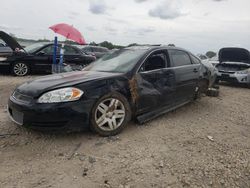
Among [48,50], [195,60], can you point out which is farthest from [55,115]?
[48,50]

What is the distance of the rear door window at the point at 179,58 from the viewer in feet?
16.9

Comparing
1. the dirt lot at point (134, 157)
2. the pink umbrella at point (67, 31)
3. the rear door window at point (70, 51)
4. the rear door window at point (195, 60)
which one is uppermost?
the pink umbrella at point (67, 31)

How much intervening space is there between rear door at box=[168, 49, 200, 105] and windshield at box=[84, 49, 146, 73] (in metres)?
0.84

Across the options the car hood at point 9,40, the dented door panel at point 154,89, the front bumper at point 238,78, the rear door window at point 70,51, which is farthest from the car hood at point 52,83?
the rear door window at point 70,51

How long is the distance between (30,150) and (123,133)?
1.40 meters

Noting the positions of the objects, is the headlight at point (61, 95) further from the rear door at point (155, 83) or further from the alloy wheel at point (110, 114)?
the rear door at point (155, 83)

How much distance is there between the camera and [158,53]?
486 centimetres

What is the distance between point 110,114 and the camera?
12.9 ft

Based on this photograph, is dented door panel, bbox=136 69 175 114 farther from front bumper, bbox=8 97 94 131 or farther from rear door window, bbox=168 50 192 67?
front bumper, bbox=8 97 94 131

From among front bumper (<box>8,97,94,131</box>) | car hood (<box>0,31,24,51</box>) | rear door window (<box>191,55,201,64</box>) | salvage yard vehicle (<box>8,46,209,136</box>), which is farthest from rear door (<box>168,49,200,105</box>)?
car hood (<box>0,31,24,51</box>)

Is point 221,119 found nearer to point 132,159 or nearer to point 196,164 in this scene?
point 196,164

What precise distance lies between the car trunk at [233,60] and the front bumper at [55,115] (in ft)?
25.3

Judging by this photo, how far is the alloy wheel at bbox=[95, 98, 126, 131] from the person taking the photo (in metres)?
3.82

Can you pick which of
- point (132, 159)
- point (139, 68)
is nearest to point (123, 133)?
point (132, 159)
